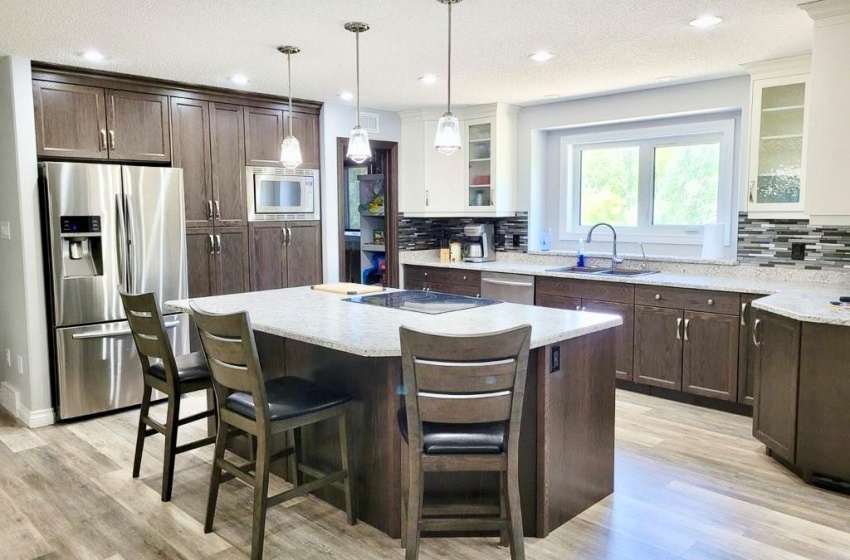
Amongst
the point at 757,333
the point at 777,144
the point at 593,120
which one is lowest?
the point at 757,333

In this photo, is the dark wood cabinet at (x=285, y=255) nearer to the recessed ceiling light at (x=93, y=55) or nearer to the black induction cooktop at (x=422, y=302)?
the recessed ceiling light at (x=93, y=55)

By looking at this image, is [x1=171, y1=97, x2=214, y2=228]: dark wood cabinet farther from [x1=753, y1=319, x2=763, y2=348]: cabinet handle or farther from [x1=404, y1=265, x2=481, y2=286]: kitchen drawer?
[x1=753, y1=319, x2=763, y2=348]: cabinet handle

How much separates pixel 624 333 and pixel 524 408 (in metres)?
2.30

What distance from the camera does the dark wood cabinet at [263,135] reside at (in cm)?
505

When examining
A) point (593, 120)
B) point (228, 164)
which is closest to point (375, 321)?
point (228, 164)

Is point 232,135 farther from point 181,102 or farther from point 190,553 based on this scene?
point 190,553

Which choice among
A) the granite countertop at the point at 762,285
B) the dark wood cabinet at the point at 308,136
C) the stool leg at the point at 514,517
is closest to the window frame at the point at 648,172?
the granite countertop at the point at 762,285

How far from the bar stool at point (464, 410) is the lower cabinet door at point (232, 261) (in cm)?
308

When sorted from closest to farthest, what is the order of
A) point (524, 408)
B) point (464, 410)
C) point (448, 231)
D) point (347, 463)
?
1. point (464, 410)
2. point (524, 408)
3. point (347, 463)
4. point (448, 231)

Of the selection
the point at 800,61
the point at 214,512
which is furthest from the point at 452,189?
the point at 214,512

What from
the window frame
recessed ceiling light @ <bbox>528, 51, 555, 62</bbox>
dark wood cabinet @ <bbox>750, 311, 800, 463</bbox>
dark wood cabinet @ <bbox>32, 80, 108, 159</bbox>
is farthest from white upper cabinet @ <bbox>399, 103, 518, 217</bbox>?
dark wood cabinet @ <bbox>750, 311, 800, 463</bbox>

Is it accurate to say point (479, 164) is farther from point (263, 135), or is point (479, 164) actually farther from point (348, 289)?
point (348, 289)

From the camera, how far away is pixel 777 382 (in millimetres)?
3252

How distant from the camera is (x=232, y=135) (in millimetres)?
4953
